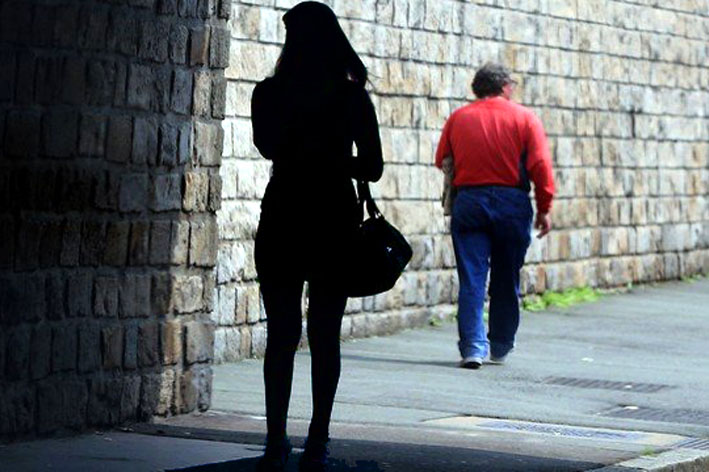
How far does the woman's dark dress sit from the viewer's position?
7422 millimetres

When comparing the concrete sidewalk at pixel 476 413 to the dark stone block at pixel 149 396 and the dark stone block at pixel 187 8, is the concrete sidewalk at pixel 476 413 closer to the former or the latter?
the dark stone block at pixel 149 396

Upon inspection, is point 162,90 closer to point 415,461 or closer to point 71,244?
point 71,244

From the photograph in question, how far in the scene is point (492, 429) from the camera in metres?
9.25

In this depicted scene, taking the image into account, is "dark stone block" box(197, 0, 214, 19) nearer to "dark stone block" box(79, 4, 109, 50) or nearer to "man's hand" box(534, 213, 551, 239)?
"dark stone block" box(79, 4, 109, 50)

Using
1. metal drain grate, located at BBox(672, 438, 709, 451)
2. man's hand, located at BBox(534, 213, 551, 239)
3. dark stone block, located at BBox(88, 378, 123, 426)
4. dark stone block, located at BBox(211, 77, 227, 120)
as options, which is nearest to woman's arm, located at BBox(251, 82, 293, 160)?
dark stone block, located at BBox(88, 378, 123, 426)

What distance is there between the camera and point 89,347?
27.9ft

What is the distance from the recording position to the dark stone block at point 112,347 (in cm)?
861

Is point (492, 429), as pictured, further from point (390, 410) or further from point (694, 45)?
point (694, 45)

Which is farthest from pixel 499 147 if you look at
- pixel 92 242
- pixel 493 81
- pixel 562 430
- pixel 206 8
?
pixel 92 242

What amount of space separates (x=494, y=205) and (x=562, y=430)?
2.88 metres

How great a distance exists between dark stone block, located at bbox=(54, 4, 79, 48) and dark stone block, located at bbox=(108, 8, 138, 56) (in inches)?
10.1

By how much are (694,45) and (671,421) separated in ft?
32.7

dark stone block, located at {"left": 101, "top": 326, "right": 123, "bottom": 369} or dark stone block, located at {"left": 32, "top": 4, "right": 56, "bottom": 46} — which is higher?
dark stone block, located at {"left": 32, "top": 4, "right": 56, "bottom": 46}

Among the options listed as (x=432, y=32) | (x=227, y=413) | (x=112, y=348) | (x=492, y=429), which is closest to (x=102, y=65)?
(x=112, y=348)
